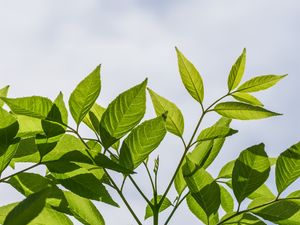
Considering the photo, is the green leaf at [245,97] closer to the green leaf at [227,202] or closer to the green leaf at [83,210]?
the green leaf at [227,202]

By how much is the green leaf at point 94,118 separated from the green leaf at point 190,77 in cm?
29

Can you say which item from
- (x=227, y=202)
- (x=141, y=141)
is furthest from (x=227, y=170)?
(x=141, y=141)

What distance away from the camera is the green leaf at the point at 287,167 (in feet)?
4.99

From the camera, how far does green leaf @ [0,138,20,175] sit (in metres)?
1.34

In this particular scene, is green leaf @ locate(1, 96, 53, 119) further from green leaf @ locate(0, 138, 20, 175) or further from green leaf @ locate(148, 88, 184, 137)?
green leaf @ locate(148, 88, 184, 137)

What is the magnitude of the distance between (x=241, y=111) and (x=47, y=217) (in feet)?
2.19

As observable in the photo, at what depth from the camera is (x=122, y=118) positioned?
1.42 meters

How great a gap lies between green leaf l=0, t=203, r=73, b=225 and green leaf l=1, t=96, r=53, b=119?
0.81 feet

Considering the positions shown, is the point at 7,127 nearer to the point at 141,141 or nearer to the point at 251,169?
the point at 141,141

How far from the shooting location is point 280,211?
1.56m

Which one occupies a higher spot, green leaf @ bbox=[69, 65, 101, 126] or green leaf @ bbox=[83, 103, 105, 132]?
green leaf @ bbox=[69, 65, 101, 126]

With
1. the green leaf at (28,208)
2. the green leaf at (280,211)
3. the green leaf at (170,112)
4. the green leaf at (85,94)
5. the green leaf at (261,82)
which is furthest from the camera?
the green leaf at (261,82)

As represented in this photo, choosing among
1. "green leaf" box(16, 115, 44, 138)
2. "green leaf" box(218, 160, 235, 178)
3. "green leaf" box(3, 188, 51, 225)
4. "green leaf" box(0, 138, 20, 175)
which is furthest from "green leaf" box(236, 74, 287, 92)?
"green leaf" box(3, 188, 51, 225)

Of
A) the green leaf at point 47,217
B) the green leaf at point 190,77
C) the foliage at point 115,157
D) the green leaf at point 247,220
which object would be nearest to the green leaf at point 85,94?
the foliage at point 115,157
